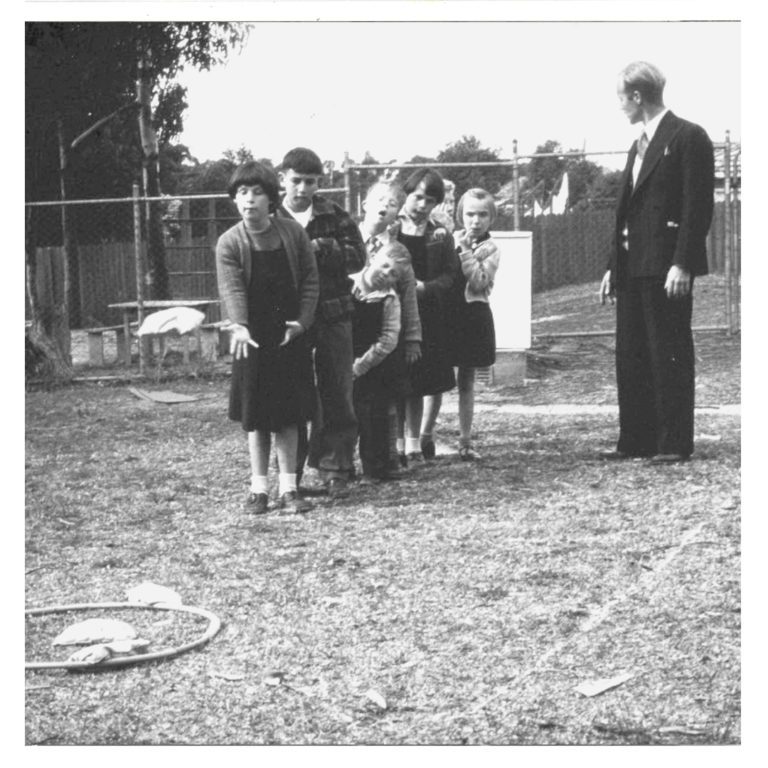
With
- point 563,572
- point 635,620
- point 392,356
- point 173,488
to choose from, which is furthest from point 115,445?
point 635,620

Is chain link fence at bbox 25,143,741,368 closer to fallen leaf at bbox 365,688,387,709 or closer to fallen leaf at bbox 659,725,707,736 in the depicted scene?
fallen leaf at bbox 365,688,387,709

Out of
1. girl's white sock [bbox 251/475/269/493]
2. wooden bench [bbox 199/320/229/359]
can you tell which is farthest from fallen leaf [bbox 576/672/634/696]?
wooden bench [bbox 199/320/229/359]

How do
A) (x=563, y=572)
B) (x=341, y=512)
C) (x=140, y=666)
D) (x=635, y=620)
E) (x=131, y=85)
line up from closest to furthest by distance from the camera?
(x=140, y=666), (x=635, y=620), (x=563, y=572), (x=341, y=512), (x=131, y=85)

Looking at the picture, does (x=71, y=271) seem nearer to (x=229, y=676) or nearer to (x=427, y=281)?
(x=427, y=281)

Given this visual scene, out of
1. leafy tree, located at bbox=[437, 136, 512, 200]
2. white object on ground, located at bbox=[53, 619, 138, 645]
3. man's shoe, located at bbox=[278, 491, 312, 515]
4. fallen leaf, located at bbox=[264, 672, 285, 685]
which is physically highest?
leafy tree, located at bbox=[437, 136, 512, 200]

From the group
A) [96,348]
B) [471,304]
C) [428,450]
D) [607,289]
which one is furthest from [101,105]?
[607,289]

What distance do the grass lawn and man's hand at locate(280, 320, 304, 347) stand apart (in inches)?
26.8

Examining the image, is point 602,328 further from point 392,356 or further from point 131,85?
point 392,356

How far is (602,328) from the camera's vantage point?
1550cm

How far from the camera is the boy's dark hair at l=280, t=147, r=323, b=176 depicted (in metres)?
5.77

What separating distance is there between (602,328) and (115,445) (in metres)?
8.57
